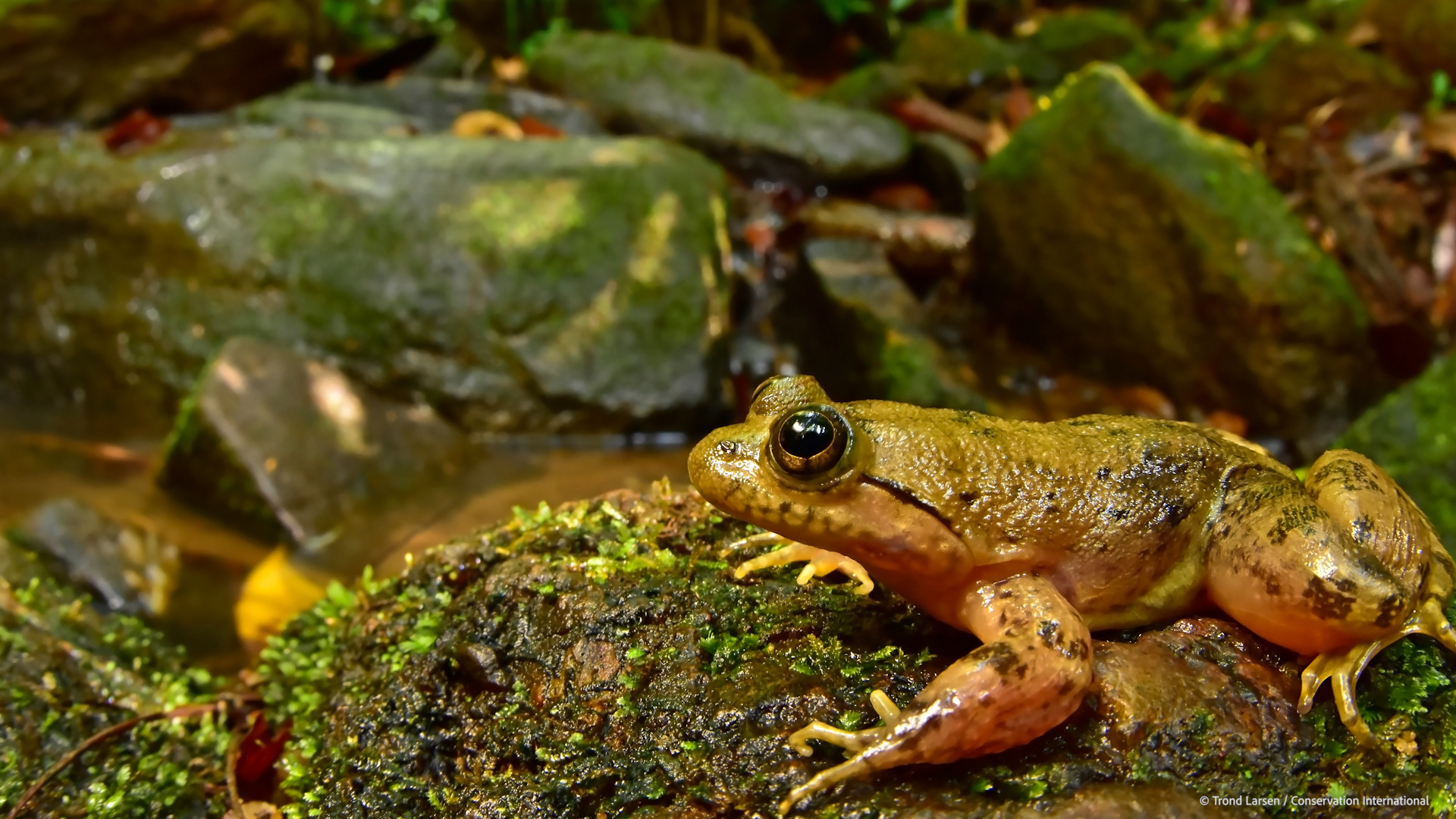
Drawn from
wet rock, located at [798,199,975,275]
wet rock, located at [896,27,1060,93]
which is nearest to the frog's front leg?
wet rock, located at [798,199,975,275]

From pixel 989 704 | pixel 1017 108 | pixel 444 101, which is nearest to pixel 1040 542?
pixel 989 704

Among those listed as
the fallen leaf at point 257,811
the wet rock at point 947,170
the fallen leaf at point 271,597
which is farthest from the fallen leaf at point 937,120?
the fallen leaf at point 257,811

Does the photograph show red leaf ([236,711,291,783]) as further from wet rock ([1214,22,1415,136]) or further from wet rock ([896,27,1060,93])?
wet rock ([896,27,1060,93])

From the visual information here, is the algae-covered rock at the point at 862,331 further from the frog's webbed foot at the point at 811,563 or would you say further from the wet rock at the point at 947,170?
the frog's webbed foot at the point at 811,563

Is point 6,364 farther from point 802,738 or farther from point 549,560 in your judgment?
point 802,738

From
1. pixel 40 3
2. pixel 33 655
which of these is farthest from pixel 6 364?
pixel 33 655
